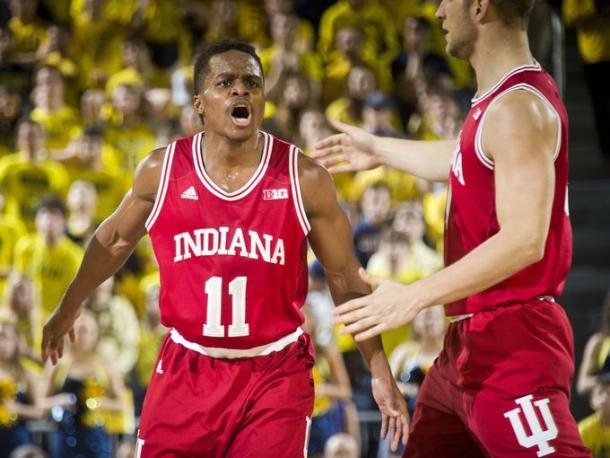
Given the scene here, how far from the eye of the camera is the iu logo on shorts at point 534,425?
3.20 metres

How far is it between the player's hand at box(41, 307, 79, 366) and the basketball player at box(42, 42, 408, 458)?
42 centimetres

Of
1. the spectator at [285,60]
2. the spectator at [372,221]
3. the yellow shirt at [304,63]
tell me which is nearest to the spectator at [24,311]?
the spectator at [372,221]

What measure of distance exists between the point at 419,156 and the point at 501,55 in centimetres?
67

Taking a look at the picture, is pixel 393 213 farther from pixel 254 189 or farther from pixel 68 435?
pixel 254 189

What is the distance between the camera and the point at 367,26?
965 centimetres

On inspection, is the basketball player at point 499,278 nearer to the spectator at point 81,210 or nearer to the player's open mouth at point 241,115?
the player's open mouth at point 241,115

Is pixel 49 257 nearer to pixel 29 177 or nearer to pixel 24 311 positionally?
pixel 24 311

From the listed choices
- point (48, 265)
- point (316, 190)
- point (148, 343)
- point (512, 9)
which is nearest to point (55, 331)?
point (316, 190)

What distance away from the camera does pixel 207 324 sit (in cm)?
367

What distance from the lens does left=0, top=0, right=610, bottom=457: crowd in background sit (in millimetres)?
6934

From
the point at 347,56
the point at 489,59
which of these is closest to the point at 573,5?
the point at 347,56

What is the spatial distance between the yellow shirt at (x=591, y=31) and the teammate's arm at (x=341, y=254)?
5.22 meters

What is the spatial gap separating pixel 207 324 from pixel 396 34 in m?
6.65

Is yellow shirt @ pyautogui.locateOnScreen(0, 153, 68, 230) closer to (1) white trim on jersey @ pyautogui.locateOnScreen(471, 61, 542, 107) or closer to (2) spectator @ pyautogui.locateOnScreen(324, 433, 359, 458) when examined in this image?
(2) spectator @ pyautogui.locateOnScreen(324, 433, 359, 458)
